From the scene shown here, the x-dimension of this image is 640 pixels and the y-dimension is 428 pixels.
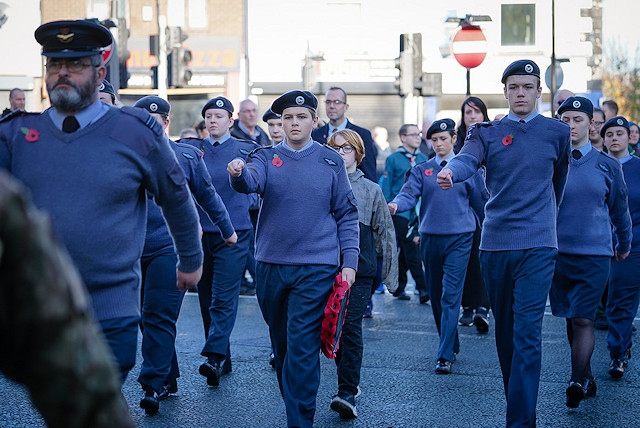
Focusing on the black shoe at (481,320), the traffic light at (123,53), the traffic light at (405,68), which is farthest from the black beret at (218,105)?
the traffic light at (405,68)

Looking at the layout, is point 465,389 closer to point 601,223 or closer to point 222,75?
point 601,223

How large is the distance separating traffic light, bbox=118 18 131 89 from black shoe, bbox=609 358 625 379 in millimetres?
9294

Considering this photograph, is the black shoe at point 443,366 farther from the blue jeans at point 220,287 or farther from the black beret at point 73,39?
the black beret at point 73,39

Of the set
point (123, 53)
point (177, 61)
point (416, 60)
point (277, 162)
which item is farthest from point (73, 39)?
point (177, 61)

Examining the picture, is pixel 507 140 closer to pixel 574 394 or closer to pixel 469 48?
pixel 574 394

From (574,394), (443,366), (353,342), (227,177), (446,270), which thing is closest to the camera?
(574,394)

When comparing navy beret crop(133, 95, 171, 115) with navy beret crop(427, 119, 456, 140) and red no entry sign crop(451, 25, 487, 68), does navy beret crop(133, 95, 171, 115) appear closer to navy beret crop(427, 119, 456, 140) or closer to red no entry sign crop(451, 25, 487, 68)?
navy beret crop(427, 119, 456, 140)

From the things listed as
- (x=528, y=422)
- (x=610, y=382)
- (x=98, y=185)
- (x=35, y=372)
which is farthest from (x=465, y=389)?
(x=35, y=372)

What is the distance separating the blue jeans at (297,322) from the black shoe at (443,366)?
2501 millimetres

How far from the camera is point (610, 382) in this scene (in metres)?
8.44

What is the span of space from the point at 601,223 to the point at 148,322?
3.22 m

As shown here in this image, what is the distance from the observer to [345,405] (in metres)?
7.21

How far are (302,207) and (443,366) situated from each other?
2.86m

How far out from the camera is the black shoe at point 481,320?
439 inches
